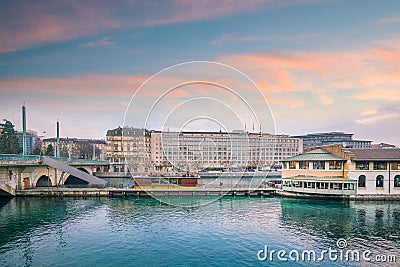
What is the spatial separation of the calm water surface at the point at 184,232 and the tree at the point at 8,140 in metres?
41.4

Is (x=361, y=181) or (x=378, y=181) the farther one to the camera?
(x=361, y=181)

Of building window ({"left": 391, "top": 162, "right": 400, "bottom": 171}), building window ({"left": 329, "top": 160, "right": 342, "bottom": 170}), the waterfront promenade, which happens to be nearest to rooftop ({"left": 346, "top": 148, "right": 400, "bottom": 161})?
building window ({"left": 391, "top": 162, "right": 400, "bottom": 171})

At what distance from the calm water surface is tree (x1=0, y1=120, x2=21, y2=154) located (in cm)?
4143

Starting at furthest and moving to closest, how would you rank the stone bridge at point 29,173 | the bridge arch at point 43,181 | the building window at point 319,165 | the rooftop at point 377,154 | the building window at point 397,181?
1. the bridge arch at point 43,181
2. the building window at point 319,165
3. the stone bridge at point 29,173
4. the rooftop at point 377,154
5. the building window at point 397,181

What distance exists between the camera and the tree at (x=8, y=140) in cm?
6794

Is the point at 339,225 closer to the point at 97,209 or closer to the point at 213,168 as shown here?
the point at 97,209

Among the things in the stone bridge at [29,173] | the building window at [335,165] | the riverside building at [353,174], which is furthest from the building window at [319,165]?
the stone bridge at [29,173]

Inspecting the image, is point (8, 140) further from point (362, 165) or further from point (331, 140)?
point (331, 140)

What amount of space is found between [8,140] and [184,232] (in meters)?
68.6

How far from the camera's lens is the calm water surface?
17250 millimetres

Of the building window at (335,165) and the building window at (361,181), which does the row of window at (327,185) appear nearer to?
the building window at (361,181)

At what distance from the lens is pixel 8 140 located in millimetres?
68938

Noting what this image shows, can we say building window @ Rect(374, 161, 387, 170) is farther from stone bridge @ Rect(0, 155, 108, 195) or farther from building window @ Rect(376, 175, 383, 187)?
stone bridge @ Rect(0, 155, 108, 195)

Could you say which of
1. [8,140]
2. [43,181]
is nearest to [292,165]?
[43,181]
